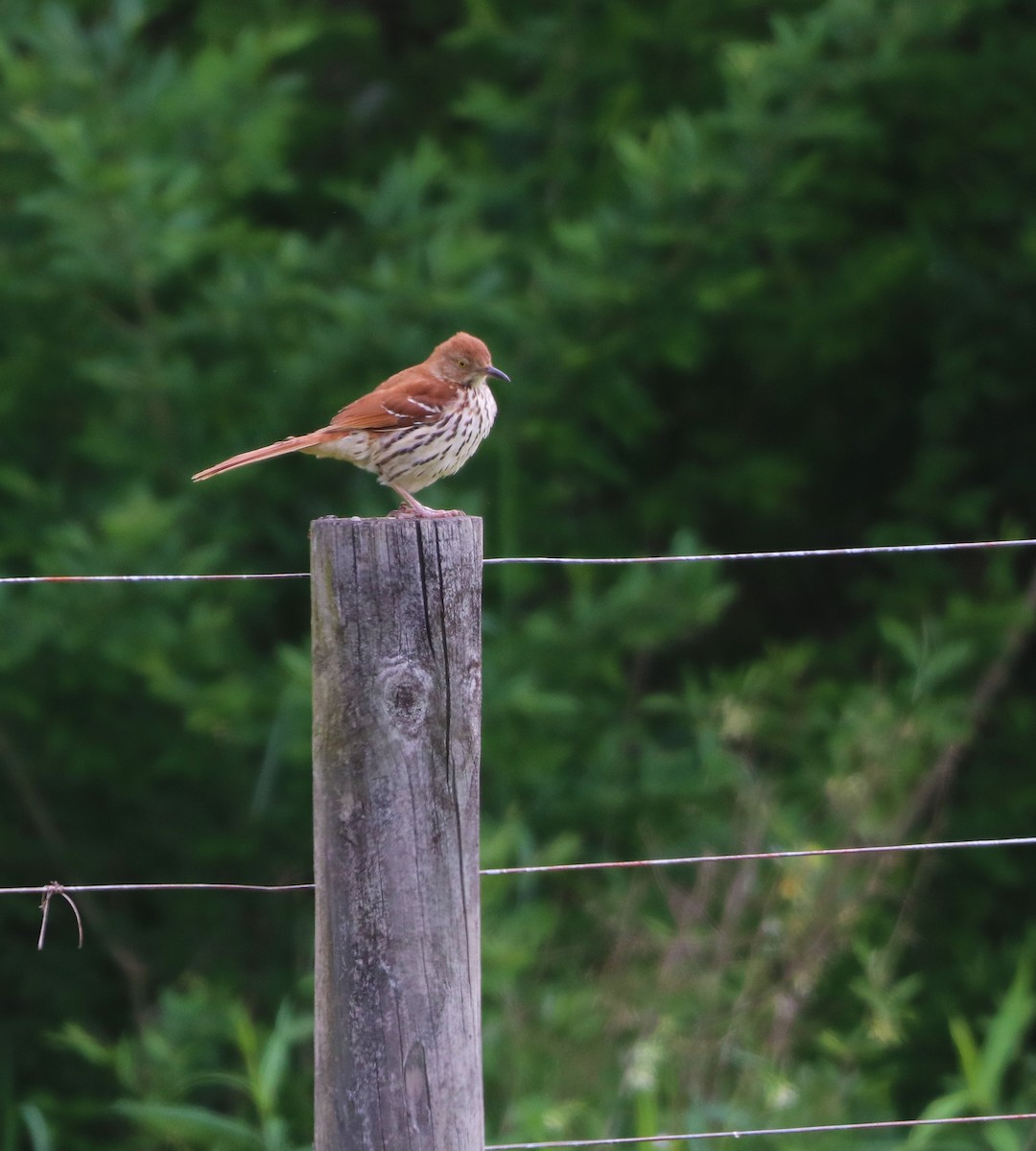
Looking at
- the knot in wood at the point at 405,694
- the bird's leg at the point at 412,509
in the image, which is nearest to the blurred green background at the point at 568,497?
the bird's leg at the point at 412,509

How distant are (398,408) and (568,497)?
2499mm

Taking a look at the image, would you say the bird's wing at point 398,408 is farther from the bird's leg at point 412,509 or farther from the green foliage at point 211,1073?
the green foliage at point 211,1073

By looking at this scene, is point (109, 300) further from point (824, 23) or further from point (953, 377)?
point (953, 377)

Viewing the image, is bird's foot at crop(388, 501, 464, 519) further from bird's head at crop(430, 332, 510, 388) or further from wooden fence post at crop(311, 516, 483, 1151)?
wooden fence post at crop(311, 516, 483, 1151)

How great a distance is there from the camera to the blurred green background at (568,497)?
532 centimetres

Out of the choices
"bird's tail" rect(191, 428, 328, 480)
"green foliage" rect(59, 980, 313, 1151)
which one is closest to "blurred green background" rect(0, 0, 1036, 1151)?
"green foliage" rect(59, 980, 313, 1151)

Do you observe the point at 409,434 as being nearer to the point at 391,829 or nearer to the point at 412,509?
the point at 412,509

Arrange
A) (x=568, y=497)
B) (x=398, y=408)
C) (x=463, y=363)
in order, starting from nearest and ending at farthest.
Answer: (x=398, y=408) → (x=463, y=363) → (x=568, y=497)

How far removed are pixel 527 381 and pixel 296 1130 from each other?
2.89 m

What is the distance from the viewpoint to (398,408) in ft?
14.0

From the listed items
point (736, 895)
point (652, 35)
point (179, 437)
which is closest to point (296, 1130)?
point (736, 895)

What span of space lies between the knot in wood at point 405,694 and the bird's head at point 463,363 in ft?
7.38

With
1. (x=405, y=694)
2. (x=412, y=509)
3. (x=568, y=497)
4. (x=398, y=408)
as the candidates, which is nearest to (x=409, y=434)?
(x=398, y=408)

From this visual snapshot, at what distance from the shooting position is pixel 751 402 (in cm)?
773
